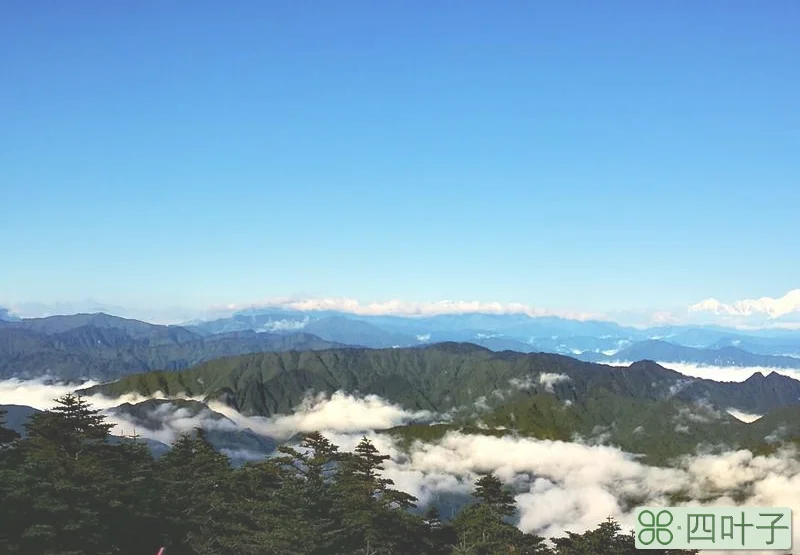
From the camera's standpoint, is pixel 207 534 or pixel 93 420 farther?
pixel 93 420

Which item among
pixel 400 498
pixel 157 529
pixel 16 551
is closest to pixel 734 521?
pixel 400 498

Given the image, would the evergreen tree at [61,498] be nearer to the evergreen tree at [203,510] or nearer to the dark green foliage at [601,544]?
the evergreen tree at [203,510]

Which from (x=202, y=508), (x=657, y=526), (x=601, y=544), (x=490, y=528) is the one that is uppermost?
(x=657, y=526)

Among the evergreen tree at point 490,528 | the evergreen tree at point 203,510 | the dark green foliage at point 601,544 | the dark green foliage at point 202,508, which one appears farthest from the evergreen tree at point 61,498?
the dark green foliage at point 601,544

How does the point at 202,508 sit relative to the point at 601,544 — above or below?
above

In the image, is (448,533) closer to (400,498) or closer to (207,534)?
(400,498)

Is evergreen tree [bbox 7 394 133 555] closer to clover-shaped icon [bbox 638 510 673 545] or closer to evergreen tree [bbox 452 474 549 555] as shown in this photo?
clover-shaped icon [bbox 638 510 673 545]
